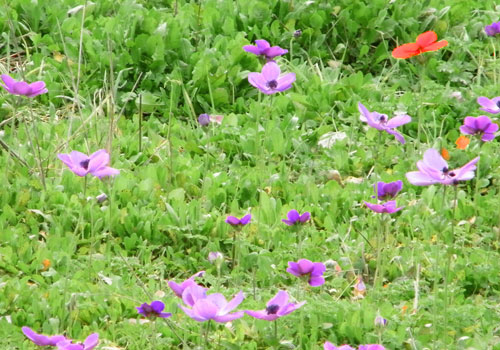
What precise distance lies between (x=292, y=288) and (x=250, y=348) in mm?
431

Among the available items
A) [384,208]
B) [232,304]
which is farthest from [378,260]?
[232,304]

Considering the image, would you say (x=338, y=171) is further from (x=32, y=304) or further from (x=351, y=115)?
(x=32, y=304)

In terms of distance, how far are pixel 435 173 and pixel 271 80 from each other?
99 centimetres

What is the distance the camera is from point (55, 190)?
3.54m

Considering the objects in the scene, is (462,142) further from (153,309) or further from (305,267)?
(153,309)

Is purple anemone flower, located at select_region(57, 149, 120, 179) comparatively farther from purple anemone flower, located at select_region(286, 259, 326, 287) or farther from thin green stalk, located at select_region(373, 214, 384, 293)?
thin green stalk, located at select_region(373, 214, 384, 293)

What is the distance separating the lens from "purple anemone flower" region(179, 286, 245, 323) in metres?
2.11

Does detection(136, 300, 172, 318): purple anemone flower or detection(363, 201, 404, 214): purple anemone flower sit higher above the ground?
detection(136, 300, 172, 318): purple anemone flower

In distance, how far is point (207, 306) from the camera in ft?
6.92

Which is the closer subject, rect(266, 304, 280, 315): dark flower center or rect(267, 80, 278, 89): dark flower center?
rect(266, 304, 280, 315): dark flower center

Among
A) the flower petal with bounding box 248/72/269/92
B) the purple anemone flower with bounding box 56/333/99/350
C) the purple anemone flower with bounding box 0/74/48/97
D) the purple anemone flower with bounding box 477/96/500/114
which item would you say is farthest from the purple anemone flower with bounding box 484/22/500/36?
the purple anemone flower with bounding box 56/333/99/350

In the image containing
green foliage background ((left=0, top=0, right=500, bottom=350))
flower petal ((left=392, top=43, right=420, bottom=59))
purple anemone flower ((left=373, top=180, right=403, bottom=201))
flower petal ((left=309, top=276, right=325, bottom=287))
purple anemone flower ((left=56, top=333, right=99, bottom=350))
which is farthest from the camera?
flower petal ((left=392, top=43, right=420, bottom=59))

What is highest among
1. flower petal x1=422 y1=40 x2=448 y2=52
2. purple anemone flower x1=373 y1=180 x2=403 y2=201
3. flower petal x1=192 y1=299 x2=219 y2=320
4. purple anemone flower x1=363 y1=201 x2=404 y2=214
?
flower petal x1=422 y1=40 x2=448 y2=52

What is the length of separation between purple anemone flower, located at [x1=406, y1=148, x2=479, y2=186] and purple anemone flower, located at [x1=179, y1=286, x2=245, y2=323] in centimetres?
56
